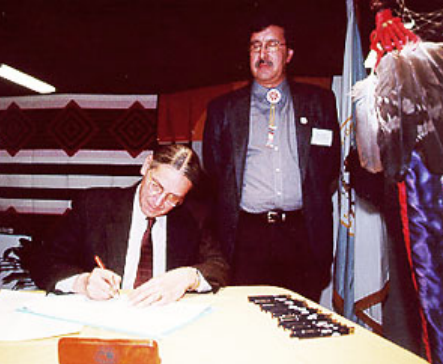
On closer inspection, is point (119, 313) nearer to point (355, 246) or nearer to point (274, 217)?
point (274, 217)

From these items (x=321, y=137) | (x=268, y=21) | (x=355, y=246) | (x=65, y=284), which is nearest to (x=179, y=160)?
(x=65, y=284)

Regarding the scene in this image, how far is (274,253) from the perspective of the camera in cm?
250

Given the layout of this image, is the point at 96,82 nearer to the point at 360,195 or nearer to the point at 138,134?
the point at 138,134

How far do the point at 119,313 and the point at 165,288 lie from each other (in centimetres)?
22

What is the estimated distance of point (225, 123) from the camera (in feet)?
8.63

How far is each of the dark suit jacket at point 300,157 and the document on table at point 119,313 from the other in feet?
3.63

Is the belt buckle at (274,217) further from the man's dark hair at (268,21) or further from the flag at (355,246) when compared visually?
the man's dark hair at (268,21)

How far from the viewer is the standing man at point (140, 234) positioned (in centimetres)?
182

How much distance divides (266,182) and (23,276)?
3.97 m

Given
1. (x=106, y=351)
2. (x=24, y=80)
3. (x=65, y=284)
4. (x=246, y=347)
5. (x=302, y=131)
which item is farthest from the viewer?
(x=24, y=80)

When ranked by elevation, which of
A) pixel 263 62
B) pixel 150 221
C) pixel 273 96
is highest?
pixel 263 62

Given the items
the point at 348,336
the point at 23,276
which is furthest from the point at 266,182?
the point at 23,276

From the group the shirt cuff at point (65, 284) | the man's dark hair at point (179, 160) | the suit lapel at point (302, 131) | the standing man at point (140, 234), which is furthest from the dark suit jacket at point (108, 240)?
the suit lapel at point (302, 131)

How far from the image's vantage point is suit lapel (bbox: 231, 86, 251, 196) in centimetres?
254
